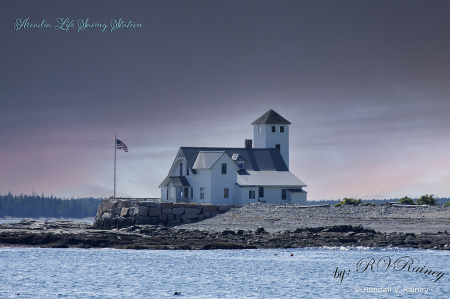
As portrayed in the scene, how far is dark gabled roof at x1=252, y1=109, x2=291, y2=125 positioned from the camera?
2773 inches

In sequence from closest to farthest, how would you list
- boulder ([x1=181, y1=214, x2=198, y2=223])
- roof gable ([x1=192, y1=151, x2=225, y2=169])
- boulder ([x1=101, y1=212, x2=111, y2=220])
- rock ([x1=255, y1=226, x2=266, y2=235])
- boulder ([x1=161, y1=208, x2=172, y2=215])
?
1. rock ([x1=255, y1=226, x2=266, y2=235])
2. boulder ([x1=161, y1=208, x2=172, y2=215])
3. boulder ([x1=181, y1=214, x2=198, y2=223])
4. boulder ([x1=101, y1=212, x2=111, y2=220])
5. roof gable ([x1=192, y1=151, x2=225, y2=169])

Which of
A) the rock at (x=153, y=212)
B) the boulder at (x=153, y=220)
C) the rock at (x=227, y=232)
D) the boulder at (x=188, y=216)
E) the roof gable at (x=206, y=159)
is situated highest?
the roof gable at (x=206, y=159)

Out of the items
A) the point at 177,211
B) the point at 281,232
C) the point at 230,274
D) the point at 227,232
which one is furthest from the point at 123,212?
the point at 230,274

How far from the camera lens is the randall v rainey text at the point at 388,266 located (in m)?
26.3

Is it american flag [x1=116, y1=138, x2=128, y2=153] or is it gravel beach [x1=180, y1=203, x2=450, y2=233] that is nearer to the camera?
gravel beach [x1=180, y1=203, x2=450, y2=233]

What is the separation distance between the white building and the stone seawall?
22.5 ft

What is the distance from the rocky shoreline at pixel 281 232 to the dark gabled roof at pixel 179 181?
10689 mm

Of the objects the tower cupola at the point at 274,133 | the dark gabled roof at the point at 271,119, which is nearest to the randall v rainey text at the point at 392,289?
the tower cupola at the point at 274,133

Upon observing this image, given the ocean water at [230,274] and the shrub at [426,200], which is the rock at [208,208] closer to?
the ocean water at [230,274]

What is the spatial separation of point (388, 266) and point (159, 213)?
25.2 metres

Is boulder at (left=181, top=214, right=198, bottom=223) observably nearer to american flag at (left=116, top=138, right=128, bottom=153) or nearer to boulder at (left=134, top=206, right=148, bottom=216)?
boulder at (left=134, top=206, right=148, bottom=216)

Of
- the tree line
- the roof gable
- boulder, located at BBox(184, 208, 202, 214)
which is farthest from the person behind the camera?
the tree line

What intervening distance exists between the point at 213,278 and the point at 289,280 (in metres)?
3.50

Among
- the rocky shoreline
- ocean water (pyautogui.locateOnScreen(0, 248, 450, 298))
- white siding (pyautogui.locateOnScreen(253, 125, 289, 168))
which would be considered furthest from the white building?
ocean water (pyautogui.locateOnScreen(0, 248, 450, 298))
